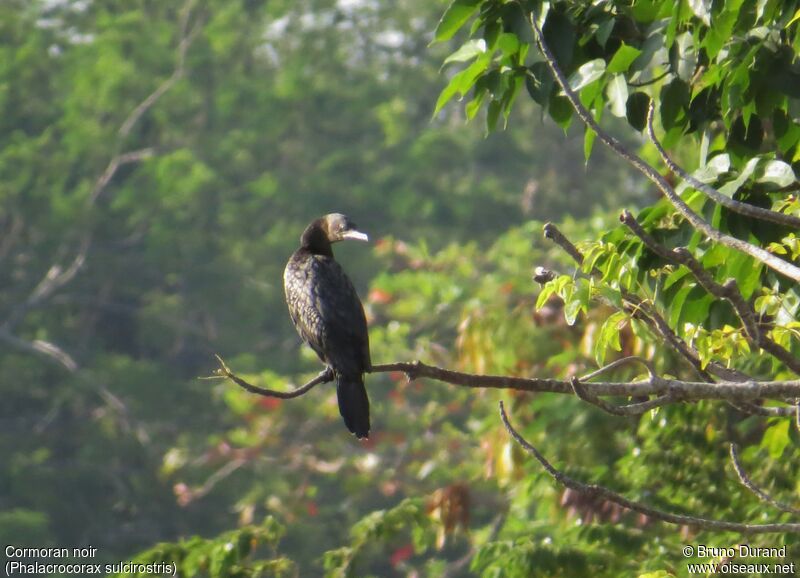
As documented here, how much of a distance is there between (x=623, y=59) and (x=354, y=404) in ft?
4.94

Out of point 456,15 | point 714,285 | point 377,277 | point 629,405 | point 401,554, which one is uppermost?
point 456,15

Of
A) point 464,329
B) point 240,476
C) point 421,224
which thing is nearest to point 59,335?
point 240,476

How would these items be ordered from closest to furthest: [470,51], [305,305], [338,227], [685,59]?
1. [685,59]
2. [470,51]
3. [305,305]
4. [338,227]

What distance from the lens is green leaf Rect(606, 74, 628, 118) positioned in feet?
11.1

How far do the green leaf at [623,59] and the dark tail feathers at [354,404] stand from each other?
1.40 metres

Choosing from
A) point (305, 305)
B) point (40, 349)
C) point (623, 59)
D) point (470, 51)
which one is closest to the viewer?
point (623, 59)

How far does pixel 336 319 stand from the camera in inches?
189

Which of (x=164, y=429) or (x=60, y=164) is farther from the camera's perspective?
(x=60, y=164)

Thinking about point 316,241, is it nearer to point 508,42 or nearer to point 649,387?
point 508,42

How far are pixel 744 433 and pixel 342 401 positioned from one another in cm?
182

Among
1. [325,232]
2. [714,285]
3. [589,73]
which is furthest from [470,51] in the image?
[325,232]

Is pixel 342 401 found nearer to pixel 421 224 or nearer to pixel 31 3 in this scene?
pixel 421 224

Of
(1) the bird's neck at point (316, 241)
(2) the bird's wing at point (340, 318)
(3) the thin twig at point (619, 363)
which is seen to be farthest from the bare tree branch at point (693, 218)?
(1) the bird's neck at point (316, 241)

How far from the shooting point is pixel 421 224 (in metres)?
19.7
